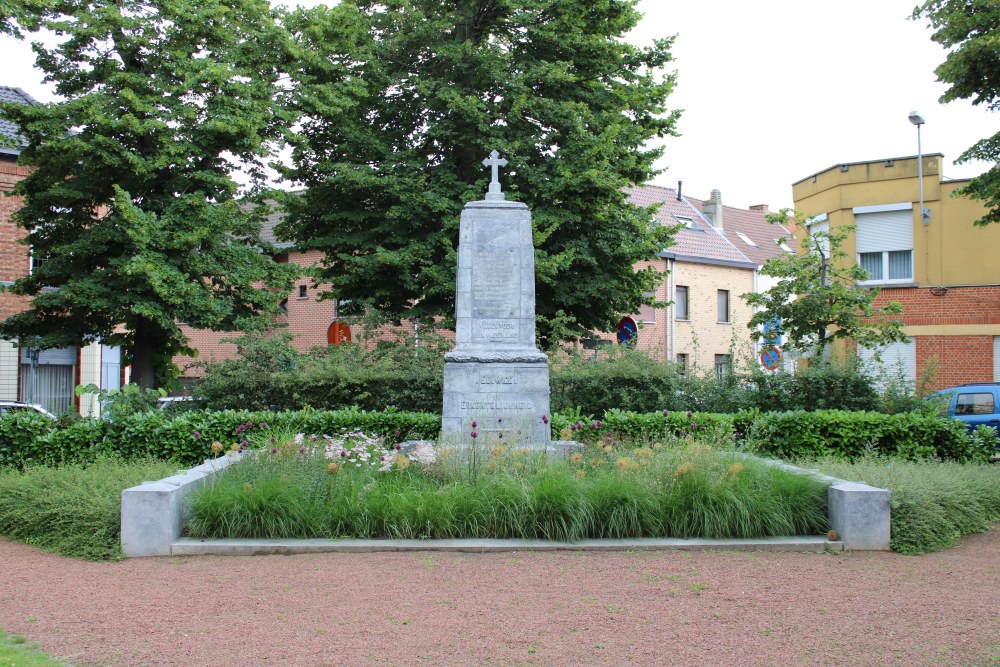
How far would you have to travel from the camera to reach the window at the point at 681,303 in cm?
3734

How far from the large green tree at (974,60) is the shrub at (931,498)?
756cm

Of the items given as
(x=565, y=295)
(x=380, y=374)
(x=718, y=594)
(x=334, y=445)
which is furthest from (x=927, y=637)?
(x=565, y=295)

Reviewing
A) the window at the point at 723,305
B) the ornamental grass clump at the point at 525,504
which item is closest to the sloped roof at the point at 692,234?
the window at the point at 723,305

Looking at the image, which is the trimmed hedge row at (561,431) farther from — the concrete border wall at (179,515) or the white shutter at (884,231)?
the white shutter at (884,231)

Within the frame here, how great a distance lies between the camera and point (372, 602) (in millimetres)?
5781

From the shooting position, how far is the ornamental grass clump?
7.53 metres

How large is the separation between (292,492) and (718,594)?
3.74 meters

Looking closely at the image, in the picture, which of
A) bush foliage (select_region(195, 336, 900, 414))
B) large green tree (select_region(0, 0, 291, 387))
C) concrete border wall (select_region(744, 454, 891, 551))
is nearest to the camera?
concrete border wall (select_region(744, 454, 891, 551))

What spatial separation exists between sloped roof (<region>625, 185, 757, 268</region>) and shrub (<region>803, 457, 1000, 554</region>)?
27494 millimetres

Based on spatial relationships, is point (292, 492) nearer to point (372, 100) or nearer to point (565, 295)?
point (565, 295)

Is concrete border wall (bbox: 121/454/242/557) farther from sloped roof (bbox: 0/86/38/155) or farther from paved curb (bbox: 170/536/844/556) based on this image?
sloped roof (bbox: 0/86/38/155)

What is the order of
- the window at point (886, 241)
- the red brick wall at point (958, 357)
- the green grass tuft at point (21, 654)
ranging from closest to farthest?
the green grass tuft at point (21, 654) → the red brick wall at point (958, 357) → the window at point (886, 241)

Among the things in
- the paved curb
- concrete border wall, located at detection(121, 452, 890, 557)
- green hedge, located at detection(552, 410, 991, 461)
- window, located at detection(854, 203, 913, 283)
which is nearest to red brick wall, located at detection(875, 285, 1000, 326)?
window, located at detection(854, 203, 913, 283)

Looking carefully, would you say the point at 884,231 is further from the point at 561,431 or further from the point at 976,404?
the point at 561,431
